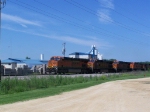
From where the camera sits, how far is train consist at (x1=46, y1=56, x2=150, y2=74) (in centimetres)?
5581

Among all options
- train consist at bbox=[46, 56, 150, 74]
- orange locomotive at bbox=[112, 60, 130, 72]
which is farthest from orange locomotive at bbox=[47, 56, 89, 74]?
orange locomotive at bbox=[112, 60, 130, 72]

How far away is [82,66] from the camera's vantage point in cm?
6450

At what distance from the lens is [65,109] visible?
12117mm

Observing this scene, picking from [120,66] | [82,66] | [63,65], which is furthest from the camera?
[120,66]

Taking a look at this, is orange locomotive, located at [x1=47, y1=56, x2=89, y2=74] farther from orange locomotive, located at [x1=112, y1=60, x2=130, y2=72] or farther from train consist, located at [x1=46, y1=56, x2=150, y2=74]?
orange locomotive, located at [x1=112, y1=60, x2=130, y2=72]

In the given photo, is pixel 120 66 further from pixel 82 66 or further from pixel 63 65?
pixel 63 65

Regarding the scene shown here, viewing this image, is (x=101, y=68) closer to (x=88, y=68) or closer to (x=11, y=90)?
(x=88, y=68)

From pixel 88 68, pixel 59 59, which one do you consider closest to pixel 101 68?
pixel 88 68

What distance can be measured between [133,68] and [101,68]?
20790mm

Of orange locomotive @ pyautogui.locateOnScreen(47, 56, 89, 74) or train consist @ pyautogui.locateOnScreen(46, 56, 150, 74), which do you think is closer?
orange locomotive @ pyautogui.locateOnScreen(47, 56, 89, 74)

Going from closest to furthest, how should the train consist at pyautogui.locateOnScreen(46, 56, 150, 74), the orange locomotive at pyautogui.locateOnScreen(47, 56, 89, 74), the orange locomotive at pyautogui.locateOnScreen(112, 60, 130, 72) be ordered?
the orange locomotive at pyautogui.locateOnScreen(47, 56, 89, 74) → the train consist at pyautogui.locateOnScreen(46, 56, 150, 74) → the orange locomotive at pyautogui.locateOnScreen(112, 60, 130, 72)

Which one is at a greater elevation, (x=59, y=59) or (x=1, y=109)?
(x=59, y=59)

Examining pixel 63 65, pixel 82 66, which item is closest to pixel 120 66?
pixel 82 66

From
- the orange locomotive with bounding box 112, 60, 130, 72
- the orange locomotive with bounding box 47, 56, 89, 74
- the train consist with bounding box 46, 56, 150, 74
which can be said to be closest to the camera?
the orange locomotive with bounding box 47, 56, 89, 74
